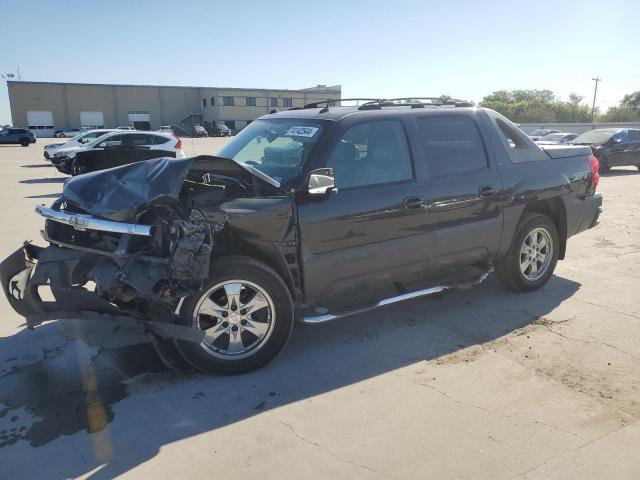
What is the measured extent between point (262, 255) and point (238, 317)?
0.49 meters

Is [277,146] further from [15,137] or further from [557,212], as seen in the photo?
[15,137]

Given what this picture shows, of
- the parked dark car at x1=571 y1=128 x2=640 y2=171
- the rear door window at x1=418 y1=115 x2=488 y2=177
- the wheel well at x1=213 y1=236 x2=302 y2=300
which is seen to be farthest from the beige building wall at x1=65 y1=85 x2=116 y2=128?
the wheel well at x1=213 y1=236 x2=302 y2=300

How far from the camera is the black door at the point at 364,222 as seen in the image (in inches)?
156

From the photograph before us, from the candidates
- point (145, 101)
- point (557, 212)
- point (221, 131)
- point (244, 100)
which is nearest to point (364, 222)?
point (557, 212)

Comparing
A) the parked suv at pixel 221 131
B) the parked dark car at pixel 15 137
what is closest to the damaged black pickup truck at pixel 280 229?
the parked dark car at pixel 15 137

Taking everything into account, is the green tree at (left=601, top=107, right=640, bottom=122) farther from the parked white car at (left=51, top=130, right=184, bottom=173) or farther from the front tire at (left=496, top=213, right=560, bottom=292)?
the front tire at (left=496, top=213, right=560, bottom=292)

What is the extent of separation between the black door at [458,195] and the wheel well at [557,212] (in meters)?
0.80

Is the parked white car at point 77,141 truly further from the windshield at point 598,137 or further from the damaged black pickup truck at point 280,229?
the windshield at point 598,137

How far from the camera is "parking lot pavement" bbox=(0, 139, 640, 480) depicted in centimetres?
283

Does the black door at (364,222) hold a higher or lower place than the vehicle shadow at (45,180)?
higher

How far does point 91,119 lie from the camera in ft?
237

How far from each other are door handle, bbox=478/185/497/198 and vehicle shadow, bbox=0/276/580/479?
1122 millimetres

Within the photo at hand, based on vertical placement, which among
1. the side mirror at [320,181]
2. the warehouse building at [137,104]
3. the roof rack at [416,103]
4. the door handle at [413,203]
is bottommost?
the door handle at [413,203]

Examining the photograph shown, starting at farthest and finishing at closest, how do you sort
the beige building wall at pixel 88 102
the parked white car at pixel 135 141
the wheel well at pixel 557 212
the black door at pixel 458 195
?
the beige building wall at pixel 88 102, the parked white car at pixel 135 141, the wheel well at pixel 557 212, the black door at pixel 458 195
